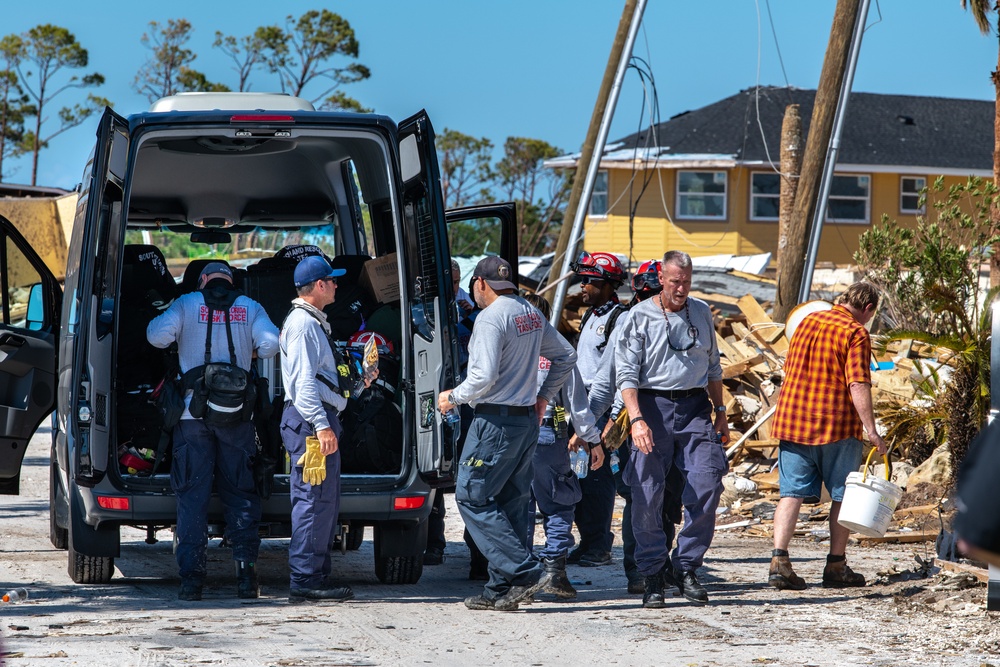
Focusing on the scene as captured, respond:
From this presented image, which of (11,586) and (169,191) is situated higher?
(169,191)

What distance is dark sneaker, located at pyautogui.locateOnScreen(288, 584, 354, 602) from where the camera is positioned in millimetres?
6434

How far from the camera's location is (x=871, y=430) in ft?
21.6

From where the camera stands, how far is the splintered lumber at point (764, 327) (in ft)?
39.4

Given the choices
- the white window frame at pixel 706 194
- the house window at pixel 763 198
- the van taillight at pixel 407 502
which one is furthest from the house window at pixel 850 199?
the van taillight at pixel 407 502

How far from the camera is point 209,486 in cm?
640

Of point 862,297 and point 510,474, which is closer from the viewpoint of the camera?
point 510,474

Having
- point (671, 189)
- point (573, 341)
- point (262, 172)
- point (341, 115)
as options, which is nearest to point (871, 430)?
point (341, 115)

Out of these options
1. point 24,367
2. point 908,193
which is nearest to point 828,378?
point 24,367

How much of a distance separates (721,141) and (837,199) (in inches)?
121

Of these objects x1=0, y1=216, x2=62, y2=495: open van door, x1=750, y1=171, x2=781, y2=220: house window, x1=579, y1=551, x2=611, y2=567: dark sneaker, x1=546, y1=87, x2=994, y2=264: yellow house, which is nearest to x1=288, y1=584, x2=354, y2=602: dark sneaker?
x1=579, y1=551, x2=611, y2=567: dark sneaker

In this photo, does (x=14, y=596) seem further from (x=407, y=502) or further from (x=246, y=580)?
(x=407, y=502)

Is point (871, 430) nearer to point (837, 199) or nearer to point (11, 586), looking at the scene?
point (11, 586)

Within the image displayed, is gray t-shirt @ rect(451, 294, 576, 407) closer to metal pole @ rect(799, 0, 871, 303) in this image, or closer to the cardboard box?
the cardboard box

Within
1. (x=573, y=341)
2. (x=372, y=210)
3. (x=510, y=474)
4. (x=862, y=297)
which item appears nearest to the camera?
(x=510, y=474)
